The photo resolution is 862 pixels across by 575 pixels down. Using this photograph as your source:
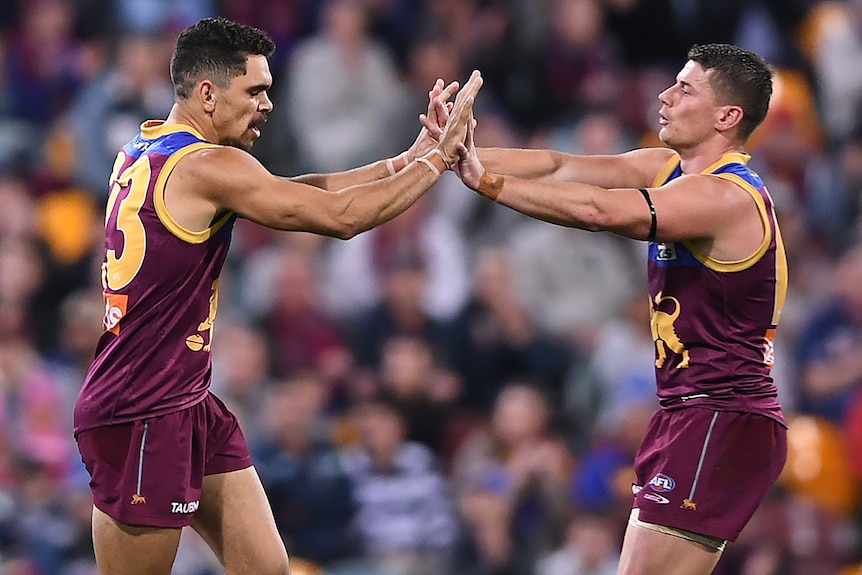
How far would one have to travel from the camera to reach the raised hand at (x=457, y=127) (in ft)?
20.6

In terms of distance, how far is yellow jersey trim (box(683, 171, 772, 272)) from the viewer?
600 centimetres

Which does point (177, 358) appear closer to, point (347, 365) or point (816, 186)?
point (347, 365)

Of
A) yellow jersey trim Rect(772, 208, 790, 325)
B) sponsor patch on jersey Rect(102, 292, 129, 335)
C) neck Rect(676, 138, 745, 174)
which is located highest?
neck Rect(676, 138, 745, 174)

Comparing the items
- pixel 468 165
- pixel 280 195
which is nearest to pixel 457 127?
pixel 468 165

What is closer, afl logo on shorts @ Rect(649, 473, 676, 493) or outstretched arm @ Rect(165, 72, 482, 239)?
outstretched arm @ Rect(165, 72, 482, 239)

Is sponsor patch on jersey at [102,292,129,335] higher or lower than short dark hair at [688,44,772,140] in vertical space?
lower

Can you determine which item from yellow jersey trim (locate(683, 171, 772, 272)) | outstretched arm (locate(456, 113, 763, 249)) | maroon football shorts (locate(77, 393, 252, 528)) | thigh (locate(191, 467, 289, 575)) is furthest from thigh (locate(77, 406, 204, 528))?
yellow jersey trim (locate(683, 171, 772, 272))

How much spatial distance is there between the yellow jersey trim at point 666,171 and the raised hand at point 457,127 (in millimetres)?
874

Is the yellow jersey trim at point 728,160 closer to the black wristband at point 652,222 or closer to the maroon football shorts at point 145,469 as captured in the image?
the black wristband at point 652,222

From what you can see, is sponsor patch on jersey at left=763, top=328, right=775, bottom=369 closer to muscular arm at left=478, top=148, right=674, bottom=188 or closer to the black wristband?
the black wristband

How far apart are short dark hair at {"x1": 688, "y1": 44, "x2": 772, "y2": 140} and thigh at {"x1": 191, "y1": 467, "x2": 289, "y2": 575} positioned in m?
2.51

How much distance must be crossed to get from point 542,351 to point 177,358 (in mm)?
5035

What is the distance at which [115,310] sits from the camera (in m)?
5.83

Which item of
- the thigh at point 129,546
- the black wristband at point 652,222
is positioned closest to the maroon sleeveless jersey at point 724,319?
the black wristband at point 652,222
